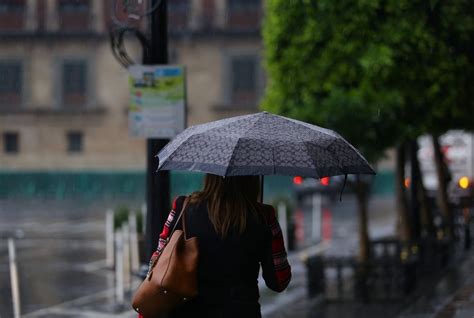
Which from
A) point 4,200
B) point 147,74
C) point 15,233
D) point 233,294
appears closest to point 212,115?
point 4,200

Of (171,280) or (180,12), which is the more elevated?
(180,12)

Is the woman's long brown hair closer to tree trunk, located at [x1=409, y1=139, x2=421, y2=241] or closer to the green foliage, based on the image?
the green foliage

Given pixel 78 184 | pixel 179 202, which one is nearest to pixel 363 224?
pixel 179 202

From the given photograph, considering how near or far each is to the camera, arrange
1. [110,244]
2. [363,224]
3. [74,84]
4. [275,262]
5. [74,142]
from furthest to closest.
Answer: [74,142], [74,84], [110,244], [363,224], [275,262]

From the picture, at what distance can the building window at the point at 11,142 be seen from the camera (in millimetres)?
47219

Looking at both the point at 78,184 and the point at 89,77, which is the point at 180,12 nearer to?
the point at 89,77

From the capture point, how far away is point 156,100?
948 centimetres

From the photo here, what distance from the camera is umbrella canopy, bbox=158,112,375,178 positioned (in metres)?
5.20

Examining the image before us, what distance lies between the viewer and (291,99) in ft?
43.0

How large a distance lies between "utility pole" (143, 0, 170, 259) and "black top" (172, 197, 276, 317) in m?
4.11

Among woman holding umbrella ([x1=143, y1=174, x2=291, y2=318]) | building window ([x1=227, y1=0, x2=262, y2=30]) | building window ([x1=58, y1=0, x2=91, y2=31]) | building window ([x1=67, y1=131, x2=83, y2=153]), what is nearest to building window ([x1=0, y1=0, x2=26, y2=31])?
building window ([x1=58, y1=0, x2=91, y2=31])

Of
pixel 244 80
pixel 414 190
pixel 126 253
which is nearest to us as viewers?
pixel 414 190

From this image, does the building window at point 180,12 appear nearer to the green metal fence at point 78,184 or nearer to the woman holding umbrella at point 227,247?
the green metal fence at point 78,184

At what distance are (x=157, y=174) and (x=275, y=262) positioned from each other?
412 cm
